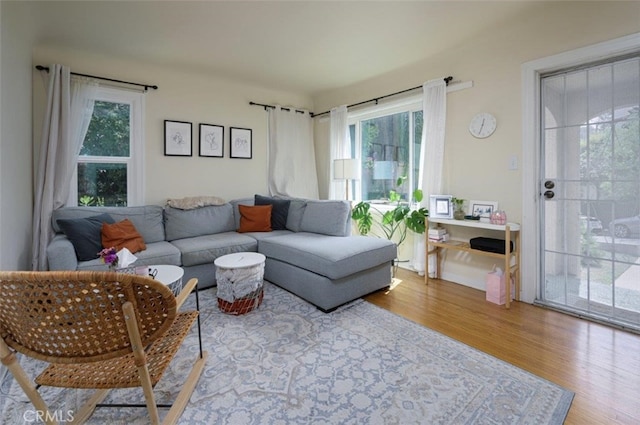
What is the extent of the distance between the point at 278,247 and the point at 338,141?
6.89ft

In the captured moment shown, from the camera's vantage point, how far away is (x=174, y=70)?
3.69m

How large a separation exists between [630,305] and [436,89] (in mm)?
2497

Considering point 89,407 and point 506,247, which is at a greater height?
point 506,247

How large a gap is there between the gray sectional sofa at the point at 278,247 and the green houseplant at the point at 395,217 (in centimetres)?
55

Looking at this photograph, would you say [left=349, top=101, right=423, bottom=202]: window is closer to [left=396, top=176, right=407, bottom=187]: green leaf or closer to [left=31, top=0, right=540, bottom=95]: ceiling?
[left=396, top=176, right=407, bottom=187]: green leaf

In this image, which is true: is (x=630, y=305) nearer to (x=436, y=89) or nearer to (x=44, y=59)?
(x=436, y=89)

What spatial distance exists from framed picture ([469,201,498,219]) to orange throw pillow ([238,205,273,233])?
2.30 metres

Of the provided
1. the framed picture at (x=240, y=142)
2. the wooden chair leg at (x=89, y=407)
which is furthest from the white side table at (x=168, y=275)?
the framed picture at (x=240, y=142)

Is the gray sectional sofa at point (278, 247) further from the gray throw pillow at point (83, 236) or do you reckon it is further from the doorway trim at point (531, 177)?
the doorway trim at point (531, 177)

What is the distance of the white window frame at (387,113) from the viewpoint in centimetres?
365

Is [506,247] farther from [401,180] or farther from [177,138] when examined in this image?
[177,138]

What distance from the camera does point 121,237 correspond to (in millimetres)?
2783

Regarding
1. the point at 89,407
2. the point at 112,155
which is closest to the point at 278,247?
the point at 89,407

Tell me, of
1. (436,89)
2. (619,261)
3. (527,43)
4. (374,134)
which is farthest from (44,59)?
(619,261)
